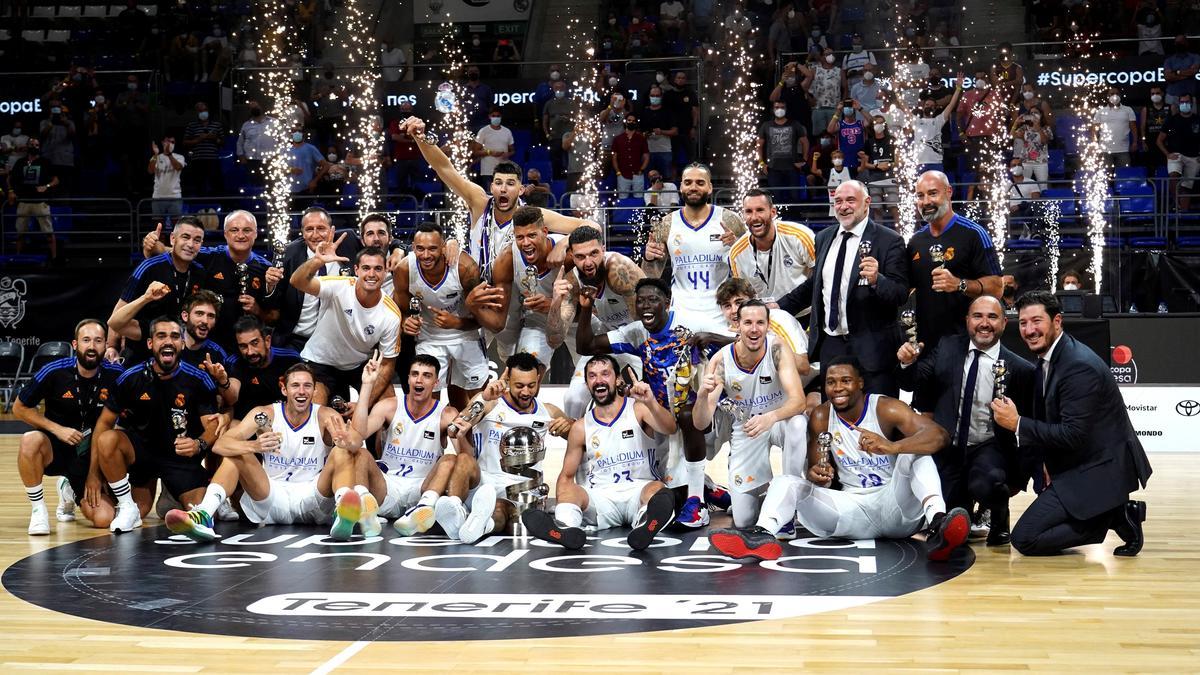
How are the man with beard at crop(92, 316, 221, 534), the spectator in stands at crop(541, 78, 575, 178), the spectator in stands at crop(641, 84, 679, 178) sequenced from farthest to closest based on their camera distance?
1. the spectator in stands at crop(541, 78, 575, 178)
2. the spectator in stands at crop(641, 84, 679, 178)
3. the man with beard at crop(92, 316, 221, 534)

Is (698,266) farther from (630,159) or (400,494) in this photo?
(630,159)

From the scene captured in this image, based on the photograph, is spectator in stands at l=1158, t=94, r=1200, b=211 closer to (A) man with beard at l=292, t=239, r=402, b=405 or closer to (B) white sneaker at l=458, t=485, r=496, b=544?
(A) man with beard at l=292, t=239, r=402, b=405

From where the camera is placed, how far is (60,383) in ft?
26.4

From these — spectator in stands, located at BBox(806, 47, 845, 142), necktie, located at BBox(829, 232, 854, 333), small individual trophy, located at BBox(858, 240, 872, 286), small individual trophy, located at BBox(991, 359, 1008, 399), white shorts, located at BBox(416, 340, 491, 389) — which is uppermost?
spectator in stands, located at BBox(806, 47, 845, 142)

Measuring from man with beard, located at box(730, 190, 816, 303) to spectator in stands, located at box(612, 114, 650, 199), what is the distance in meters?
7.13

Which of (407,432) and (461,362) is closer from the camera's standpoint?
(407,432)

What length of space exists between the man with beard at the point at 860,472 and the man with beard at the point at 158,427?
3.60 meters

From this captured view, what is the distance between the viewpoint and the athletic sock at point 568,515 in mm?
7090

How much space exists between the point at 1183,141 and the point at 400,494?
11745 mm

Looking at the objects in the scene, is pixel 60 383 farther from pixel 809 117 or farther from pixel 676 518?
pixel 809 117

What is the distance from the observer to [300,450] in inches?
304

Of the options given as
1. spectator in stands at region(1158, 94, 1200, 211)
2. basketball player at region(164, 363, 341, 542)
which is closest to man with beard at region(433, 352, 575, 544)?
basketball player at region(164, 363, 341, 542)

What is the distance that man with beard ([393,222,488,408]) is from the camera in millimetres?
8055

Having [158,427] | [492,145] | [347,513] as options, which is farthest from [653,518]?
[492,145]
